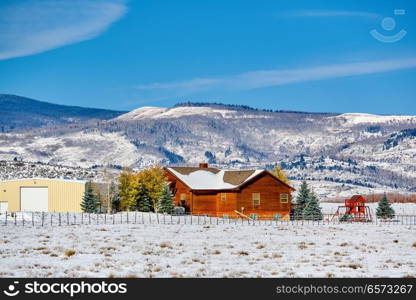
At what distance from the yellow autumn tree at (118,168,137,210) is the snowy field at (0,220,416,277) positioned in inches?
1162

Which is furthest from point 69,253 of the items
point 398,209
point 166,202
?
point 398,209

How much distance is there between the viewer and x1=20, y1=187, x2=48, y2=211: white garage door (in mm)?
91188

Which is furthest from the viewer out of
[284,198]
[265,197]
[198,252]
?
[284,198]

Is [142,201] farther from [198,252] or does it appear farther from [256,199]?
[198,252]

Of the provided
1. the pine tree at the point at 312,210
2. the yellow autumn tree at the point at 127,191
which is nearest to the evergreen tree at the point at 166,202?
the yellow autumn tree at the point at 127,191

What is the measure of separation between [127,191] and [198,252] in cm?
5043

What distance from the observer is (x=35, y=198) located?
91.8 meters

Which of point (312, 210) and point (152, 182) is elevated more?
point (152, 182)

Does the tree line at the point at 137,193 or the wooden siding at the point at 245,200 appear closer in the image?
the wooden siding at the point at 245,200

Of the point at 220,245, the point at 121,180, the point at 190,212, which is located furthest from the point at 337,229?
the point at 121,180

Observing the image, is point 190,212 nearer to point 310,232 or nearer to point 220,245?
point 310,232

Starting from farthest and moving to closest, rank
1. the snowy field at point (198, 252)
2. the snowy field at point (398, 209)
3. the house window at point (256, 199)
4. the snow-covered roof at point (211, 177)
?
the snowy field at point (398, 209) → the snow-covered roof at point (211, 177) → the house window at point (256, 199) → the snowy field at point (198, 252)

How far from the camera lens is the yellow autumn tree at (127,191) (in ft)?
282

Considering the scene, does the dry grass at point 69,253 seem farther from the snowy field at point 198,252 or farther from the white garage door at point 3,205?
the white garage door at point 3,205
